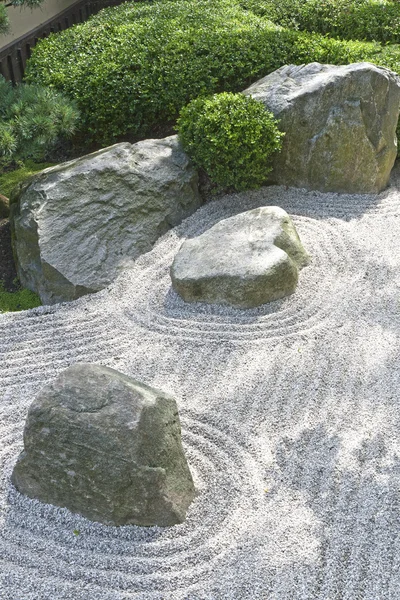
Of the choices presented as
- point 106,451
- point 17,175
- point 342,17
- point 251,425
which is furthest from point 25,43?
point 106,451

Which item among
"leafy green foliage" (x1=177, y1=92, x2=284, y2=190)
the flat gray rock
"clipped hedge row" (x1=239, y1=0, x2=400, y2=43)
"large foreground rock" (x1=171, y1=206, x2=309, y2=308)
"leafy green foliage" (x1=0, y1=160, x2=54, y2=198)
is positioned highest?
"clipped hedge row" (x1=239, y1=0, x2=400, y2=43)

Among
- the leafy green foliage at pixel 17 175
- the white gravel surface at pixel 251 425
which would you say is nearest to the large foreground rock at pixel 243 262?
the white gravel surface at pixel 251 425

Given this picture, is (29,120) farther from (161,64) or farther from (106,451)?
(106,451)

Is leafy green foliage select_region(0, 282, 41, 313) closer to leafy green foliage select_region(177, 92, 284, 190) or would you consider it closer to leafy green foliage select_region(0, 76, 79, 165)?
leafy green foliage select_region(0, 76, 79, 165)

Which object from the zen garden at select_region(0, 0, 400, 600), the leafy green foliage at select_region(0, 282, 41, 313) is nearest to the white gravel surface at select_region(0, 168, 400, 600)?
the zen garden at select_region(0, 0, 400, 600)

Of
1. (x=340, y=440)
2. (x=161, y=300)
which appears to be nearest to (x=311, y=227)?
(x=161, y=300)

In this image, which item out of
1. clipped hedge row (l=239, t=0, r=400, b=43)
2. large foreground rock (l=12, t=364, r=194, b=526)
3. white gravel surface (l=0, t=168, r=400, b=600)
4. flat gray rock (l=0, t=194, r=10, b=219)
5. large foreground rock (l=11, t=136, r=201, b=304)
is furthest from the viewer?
clipped hedge row (l=239, t=0, r=400, b=43)

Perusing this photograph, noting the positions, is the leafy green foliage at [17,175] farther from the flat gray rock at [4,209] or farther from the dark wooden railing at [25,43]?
the dark wooden railing at [25,43]
